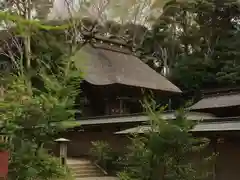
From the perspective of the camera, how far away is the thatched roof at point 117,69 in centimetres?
1723

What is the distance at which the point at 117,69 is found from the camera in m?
19.1

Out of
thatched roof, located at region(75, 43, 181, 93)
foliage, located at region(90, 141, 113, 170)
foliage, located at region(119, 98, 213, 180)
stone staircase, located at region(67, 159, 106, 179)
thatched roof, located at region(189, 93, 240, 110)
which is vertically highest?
thatched roof, located at region(75, 43, 181, 93)

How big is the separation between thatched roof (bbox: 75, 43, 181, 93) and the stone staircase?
3.86 meters

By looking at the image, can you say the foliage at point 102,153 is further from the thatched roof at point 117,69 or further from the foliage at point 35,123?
the foliage at point 35,123

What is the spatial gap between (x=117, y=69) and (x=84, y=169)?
22.8 ft

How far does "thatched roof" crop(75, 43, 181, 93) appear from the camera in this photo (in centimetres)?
1723

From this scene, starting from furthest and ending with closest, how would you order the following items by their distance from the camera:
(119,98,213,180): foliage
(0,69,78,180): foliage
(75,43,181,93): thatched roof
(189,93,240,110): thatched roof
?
(75,43,181,93): thatched roof
(189,93,240,110): thatched roof
(119,98,213,180): foliage
(0,69,78,180): foliage

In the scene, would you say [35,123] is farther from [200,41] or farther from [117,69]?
[200,41]

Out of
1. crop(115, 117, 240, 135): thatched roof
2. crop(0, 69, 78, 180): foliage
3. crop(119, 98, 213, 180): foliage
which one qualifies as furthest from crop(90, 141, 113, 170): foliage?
crop(0, 69, 78, 180): foliage

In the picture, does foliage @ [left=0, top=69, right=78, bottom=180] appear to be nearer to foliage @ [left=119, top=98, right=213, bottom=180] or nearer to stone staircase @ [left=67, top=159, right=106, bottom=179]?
foliage @ [left=119, top=98, right=213, bottom=180]

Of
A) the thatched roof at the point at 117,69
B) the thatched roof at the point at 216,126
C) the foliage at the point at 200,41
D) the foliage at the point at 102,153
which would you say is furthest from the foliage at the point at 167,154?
the foliage at the point at 200,41

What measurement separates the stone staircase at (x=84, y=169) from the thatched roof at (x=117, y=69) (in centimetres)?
386

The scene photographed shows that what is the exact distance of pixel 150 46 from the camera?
90.4 ft

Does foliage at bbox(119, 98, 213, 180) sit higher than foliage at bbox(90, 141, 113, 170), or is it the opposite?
foliage at bbox(119, 98, 213, 180)
